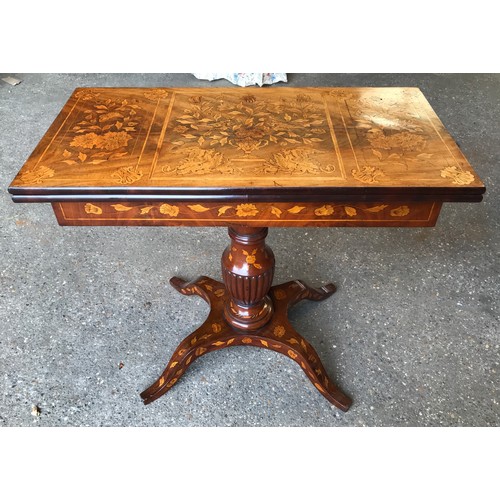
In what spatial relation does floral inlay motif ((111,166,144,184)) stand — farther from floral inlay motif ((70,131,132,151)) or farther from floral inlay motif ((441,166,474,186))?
floral inlay motif ((441,166,474,186))

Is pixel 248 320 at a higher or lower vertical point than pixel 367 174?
lower

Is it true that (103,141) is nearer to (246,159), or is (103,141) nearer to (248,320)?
(246,159)

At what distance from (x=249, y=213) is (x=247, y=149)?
8.0 inches

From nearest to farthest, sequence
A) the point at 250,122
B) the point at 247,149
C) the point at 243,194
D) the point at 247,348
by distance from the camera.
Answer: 1. the point at 243,194
2. the point at 247,149
3. the point at 250,122
4. the point at 247,348

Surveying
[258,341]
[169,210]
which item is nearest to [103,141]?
[169,210]

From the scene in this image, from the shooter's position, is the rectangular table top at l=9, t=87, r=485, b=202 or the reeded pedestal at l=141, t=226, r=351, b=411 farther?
the reeded pedestal at l=141, t=226, r=351, b=411

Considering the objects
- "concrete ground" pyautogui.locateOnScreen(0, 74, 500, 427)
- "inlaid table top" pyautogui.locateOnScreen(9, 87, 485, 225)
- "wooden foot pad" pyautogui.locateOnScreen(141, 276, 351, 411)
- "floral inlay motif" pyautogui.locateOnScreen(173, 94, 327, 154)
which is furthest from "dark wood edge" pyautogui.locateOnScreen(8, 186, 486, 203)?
"concrete ground" pyautogui.locateOnScreen(0, 74, 500, 427)

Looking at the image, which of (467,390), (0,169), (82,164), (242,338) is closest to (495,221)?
(467,390)

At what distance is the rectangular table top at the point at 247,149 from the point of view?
3.90 feet

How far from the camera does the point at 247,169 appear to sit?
1.24 meters

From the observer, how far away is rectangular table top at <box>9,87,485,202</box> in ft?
3.90

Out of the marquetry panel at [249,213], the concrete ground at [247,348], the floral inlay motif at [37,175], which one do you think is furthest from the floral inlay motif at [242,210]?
the concrete ground at [247,348]

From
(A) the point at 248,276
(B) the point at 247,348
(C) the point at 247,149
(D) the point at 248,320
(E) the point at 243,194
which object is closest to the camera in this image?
(E) the point at 243,194

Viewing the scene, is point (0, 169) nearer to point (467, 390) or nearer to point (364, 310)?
point (364, 310)
